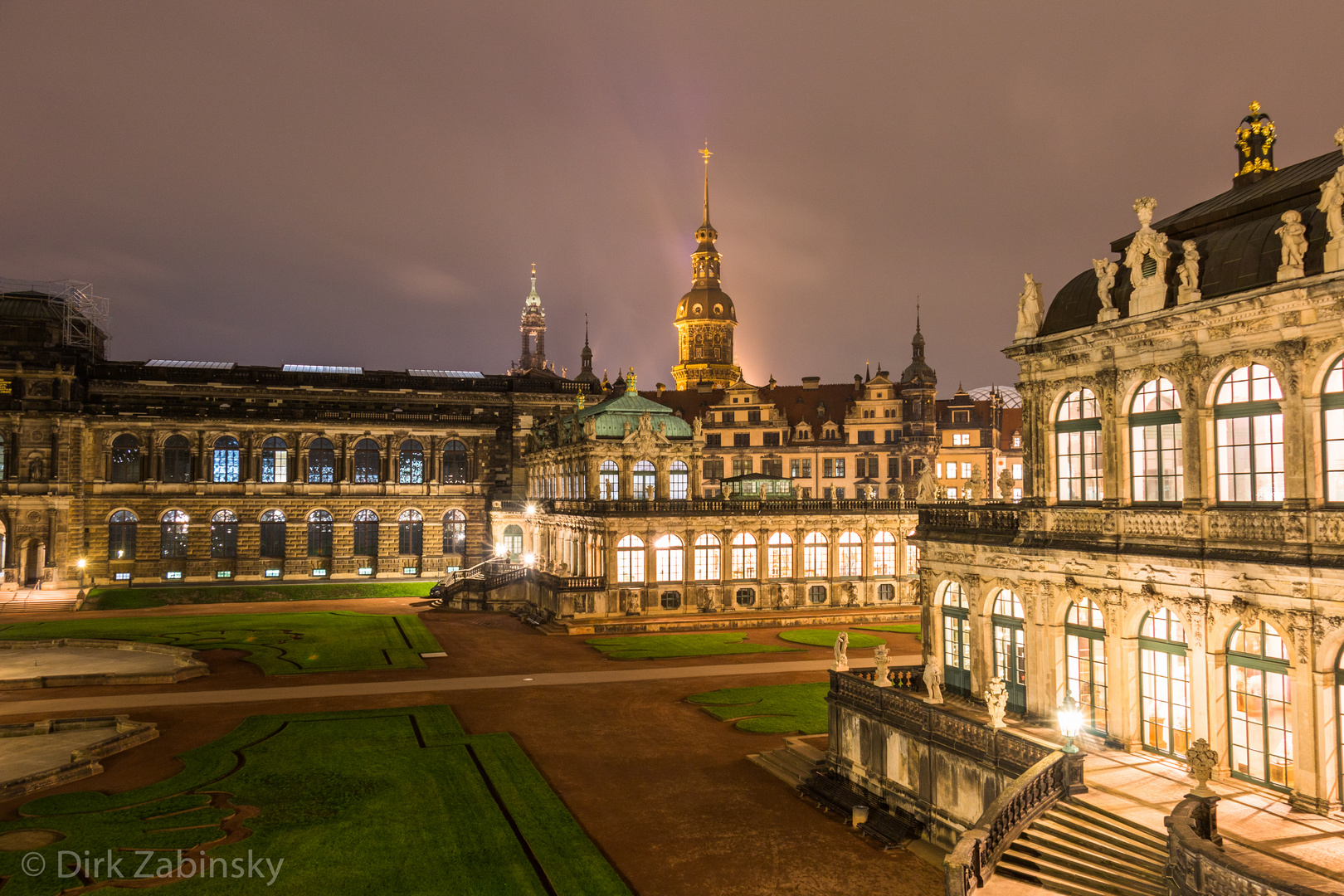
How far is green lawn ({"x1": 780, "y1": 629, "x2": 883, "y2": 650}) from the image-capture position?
52094 mm

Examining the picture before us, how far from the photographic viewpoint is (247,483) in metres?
81.5

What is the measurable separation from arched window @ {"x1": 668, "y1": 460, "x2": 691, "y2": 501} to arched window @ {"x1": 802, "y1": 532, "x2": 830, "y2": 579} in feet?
30.0

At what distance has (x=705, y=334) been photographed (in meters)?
129

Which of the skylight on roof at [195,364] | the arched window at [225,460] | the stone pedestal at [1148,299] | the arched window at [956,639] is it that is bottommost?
the arched window at [956,639]

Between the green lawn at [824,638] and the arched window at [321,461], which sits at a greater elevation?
the arched window at [321,461]

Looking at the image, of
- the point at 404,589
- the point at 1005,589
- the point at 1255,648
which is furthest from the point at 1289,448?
the point at 404,589

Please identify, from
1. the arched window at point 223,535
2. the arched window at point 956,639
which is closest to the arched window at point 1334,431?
the arched window at point 956,639

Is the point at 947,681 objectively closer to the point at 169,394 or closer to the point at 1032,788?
the point at 1032,788

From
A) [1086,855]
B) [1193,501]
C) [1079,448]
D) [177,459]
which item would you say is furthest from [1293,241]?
[177,459]

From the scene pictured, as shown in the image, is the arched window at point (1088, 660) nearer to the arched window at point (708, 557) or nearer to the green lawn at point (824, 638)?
the green lawn at point (824, 638)

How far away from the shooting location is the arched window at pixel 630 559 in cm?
6188

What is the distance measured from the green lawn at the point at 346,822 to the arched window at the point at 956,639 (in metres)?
14.0

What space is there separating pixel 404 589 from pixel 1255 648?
66616mm

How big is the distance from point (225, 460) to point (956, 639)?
7043 centimetres
